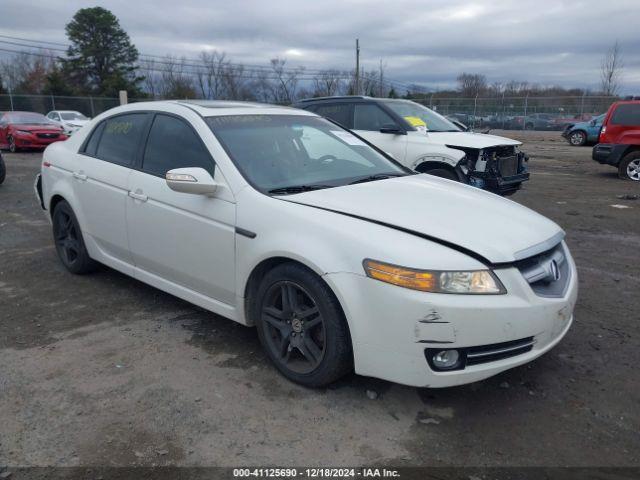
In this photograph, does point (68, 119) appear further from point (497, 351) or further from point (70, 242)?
point (497, 351)

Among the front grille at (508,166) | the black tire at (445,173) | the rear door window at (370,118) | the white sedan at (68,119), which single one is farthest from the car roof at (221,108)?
the white sedan at (68,119)

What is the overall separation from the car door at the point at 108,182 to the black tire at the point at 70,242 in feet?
0.69

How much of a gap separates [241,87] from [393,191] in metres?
57.4

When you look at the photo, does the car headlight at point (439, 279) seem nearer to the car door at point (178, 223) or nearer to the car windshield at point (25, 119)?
the car door at point (178, 223)

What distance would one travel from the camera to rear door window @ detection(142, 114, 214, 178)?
3820mm

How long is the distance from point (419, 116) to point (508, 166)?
5.60 ft

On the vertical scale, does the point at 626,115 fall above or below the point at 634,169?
above

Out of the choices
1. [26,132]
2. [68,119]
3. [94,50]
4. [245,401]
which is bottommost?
[245,401]

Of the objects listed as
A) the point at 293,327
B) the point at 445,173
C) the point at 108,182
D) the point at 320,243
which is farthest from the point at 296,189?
the point at 445,173

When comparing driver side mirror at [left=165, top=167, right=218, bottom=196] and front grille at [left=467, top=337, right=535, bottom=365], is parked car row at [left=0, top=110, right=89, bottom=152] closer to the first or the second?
driver side mirror at [left=165, top=167, right=218, bottom=196]

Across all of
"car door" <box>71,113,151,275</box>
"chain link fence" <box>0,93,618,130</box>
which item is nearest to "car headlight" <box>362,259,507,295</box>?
"car door" <box>71,113,151,275</box>

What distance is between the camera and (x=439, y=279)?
2.73m

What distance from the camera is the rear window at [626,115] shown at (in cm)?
1234

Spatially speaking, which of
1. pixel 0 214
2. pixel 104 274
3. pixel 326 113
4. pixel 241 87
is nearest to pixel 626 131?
pixel 326 113
